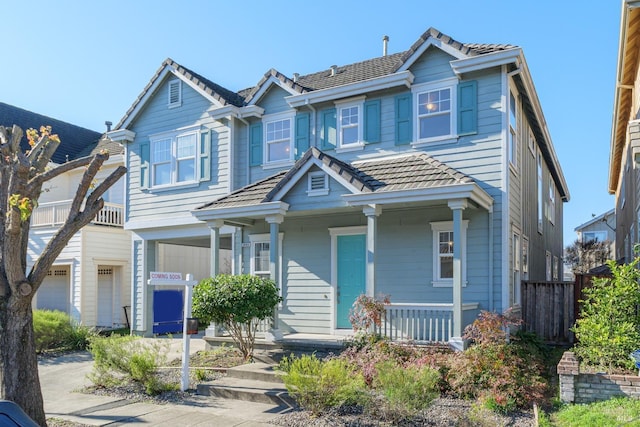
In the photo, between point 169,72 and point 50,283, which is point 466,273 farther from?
point 50,283

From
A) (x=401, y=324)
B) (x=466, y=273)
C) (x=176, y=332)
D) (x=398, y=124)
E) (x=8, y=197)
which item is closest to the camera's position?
(x=8, y=197)

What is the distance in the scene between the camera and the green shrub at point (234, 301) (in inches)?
402

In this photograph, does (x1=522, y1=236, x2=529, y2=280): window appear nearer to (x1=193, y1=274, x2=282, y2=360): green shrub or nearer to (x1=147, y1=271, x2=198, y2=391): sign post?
(x1=193, y1=274, x2=282, y2=360): green shrub

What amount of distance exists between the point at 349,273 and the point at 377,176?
2.48m

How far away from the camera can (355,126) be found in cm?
1265

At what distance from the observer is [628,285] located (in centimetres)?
812

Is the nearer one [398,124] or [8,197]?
[8,197]

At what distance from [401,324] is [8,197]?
684 centimetres

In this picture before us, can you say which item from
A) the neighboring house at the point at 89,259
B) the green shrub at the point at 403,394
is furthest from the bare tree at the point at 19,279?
the neighboring house at the point at 89,259

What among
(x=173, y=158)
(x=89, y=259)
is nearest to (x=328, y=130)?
(x=173, y=158)

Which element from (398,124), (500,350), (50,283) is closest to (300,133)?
(398,124)

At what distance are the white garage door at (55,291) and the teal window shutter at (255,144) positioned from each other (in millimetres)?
9718

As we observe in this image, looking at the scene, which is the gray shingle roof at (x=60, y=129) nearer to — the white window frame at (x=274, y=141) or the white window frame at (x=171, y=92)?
the white window frame at (x=171, y=92)

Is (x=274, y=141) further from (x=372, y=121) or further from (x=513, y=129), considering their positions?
(x=513, y=129)
